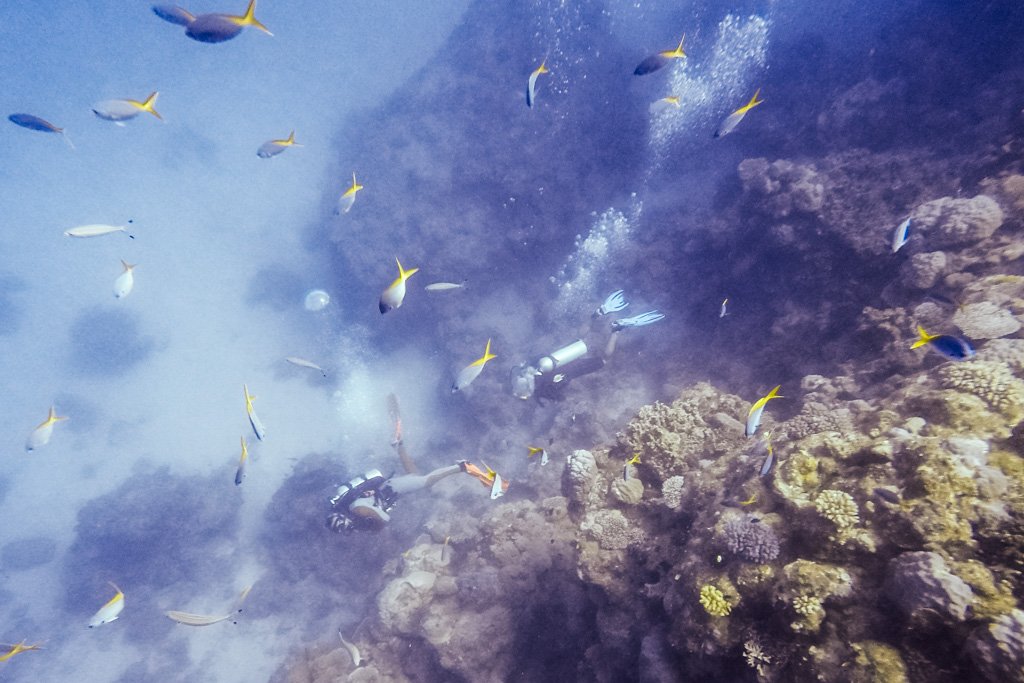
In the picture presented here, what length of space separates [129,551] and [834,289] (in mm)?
21929

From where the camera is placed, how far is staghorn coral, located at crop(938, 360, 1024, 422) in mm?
3367

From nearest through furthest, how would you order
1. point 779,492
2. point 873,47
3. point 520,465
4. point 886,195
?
point 779,492 < point 886,195 < point 520,465 < point 873,47

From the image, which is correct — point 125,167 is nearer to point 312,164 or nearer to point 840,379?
point 312,164

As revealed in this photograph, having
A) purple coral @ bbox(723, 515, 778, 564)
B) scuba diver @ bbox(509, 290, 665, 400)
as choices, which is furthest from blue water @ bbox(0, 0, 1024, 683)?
purple coral @ bbox(723, 515, 778, 564)

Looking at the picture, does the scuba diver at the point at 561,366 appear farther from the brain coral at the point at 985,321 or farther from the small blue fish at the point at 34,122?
the small blue fish at the point at 34,122

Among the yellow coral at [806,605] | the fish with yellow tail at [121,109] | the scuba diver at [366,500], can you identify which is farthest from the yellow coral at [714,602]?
the fish with yellow tail at [121,109]

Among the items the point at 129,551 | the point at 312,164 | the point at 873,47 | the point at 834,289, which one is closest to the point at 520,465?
the point at 834,289

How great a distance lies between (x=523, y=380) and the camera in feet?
29.3

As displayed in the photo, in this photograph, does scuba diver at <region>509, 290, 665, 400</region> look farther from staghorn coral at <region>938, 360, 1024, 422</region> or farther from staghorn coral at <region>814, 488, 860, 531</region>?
staghorn coral at <region>814, 488, 860, 531</region>

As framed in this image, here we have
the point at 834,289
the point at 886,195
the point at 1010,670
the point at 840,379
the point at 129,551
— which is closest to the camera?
the point at 1010,670

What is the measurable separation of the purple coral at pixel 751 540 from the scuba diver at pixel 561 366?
552 centimetres

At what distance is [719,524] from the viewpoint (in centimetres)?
344

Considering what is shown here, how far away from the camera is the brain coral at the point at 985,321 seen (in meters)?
4.35

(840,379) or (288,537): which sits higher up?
(840,379)
